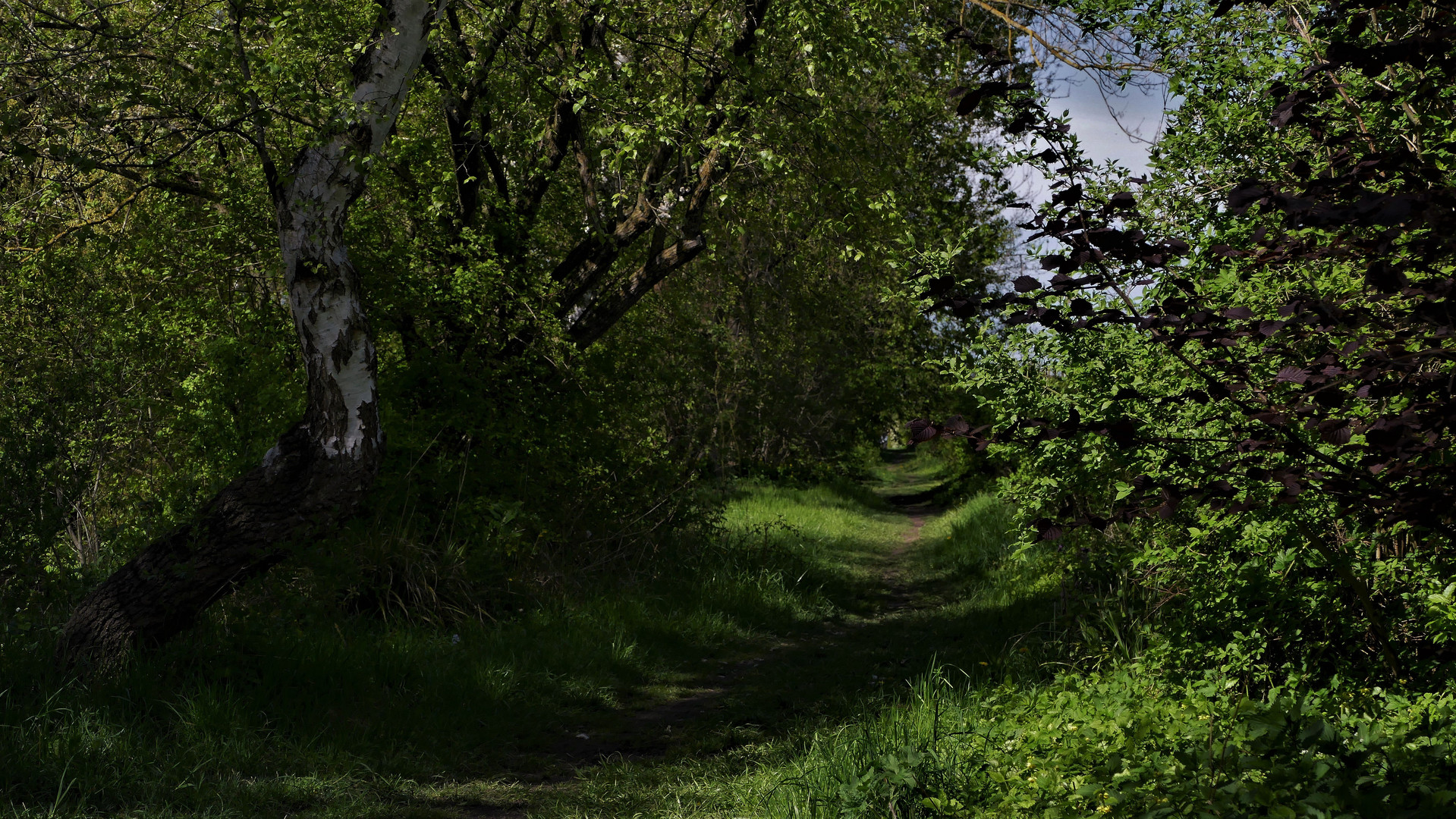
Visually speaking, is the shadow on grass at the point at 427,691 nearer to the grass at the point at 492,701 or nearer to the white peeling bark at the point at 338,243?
the grass at the point at 492,701

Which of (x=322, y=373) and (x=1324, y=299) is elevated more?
(x=1324, y=299)

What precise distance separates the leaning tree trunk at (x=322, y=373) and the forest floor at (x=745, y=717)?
7.38 feet

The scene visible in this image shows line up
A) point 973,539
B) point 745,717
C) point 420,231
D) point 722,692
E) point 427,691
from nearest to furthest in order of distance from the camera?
point 427,691
point 745,717
point 722,692
point 420,231
point 973,539

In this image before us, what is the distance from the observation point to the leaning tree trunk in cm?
613

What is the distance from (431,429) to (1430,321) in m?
7.37

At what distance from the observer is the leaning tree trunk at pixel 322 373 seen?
6.13 meters

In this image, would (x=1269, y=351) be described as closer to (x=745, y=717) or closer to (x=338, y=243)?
(x=745, y=717)

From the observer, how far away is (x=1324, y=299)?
3312 mm

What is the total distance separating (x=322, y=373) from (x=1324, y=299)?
5809 millimetres

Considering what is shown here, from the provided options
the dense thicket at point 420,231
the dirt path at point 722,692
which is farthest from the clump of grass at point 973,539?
the dense thicket at point 420,231

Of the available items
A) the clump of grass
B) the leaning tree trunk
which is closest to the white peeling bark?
the leaning tree trunk

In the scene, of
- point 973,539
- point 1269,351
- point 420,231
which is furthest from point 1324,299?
point 973,539

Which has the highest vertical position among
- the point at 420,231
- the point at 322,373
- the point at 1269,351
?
the point at 420,231

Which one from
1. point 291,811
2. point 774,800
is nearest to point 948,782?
point 774,800
